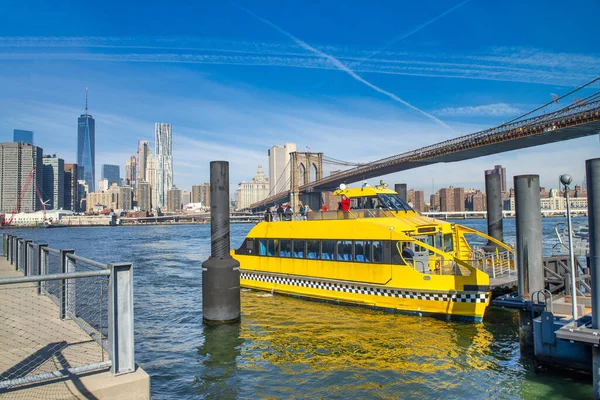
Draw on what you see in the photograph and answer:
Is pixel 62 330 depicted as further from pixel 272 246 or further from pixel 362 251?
pixel 272 246

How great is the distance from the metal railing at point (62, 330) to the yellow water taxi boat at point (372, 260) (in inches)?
380

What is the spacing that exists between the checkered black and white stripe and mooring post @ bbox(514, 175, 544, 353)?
2.29m

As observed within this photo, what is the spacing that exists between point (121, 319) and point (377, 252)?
11169mm

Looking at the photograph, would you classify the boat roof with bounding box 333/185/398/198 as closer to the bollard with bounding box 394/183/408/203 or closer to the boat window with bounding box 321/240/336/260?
the boat window with bounding box 321/240/336/260

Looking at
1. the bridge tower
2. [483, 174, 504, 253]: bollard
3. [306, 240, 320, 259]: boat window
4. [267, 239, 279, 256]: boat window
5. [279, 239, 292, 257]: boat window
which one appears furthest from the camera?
the bridge tower

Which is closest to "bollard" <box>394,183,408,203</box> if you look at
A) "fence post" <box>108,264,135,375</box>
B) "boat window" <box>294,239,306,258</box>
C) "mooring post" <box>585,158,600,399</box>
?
"boat window" <box>294,239,306,258</box>

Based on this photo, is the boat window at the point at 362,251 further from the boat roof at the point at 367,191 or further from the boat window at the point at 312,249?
Answer: the boat roof at the point at 367,191

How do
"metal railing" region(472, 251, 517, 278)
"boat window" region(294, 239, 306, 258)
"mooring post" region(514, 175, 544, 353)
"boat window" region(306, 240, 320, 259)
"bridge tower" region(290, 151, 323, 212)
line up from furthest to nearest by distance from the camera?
"bridge tower" region(290, 151, 323, 212) < "boat window" region(294, 239, 306, 258) < "boat window" region(306, 240, 320, 259) < "metal railing" region(472, 251, 517, 278) < "mooring post" region(514, 175, 544, 353)

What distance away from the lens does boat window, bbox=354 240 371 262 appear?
14.9 meters

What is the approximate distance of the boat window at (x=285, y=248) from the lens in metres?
18.0

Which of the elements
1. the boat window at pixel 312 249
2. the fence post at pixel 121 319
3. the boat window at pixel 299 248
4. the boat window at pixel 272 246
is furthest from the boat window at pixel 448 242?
the fence post at pixel 121 319

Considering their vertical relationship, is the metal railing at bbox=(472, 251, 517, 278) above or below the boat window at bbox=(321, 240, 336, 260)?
below

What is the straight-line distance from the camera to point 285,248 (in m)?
18.2

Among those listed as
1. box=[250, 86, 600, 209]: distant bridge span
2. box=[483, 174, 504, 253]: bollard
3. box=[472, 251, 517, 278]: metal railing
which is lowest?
box=[472, 251, 517, 278]: metal railing
